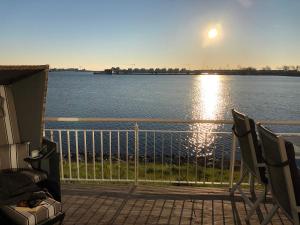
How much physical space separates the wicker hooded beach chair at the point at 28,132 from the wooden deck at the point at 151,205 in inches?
25.5

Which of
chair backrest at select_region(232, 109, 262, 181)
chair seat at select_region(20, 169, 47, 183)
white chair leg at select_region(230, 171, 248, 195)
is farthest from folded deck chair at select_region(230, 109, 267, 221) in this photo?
chair seat at select_region(20, 169, 47, 183)

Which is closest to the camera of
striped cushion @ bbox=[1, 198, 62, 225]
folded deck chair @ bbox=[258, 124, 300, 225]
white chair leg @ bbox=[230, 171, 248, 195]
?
folded deck chair @ bbox=[258, 124, 300, 225]

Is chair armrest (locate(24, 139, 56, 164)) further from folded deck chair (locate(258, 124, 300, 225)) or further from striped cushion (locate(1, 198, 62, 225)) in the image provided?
folded deck chair (locate(258, 124, 300, 225))

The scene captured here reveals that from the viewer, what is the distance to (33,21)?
94.3ft

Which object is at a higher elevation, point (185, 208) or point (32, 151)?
point (32, 151)

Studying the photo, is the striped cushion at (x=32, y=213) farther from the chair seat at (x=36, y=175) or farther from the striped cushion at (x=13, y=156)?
the striped cushion at (x=13, y=156)

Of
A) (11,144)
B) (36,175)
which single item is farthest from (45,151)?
(11,144)

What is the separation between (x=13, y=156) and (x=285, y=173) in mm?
3060

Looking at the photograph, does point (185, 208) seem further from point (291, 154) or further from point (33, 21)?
point (33, 21)

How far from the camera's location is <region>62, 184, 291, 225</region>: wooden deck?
12.7ft

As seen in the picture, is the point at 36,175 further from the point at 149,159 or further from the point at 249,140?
the point at 149,159

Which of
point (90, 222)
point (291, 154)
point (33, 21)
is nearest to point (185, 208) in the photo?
point (90, 222)

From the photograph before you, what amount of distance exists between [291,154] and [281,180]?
0.29m

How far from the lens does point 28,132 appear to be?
430 centimetres
